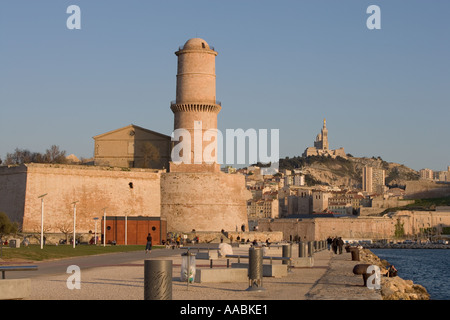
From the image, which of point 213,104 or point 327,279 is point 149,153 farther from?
point 327,279

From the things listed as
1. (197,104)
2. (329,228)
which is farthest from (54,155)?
(329,228)

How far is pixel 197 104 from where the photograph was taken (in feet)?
164

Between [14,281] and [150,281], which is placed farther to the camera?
[14,281]

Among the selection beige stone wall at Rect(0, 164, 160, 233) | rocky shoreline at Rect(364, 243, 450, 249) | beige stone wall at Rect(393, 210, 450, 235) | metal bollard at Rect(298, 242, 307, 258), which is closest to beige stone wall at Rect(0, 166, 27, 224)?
beige stone wall at Rect(0, 164, 160, 233)

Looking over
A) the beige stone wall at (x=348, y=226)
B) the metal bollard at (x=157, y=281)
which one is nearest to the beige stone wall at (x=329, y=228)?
the beige stone wall at (x=348, y=226)

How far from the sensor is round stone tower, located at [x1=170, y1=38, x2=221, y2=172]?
164 feet

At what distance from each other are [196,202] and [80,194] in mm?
8080

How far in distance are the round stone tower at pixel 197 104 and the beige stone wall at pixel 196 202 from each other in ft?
3.89

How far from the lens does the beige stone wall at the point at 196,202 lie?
162ft

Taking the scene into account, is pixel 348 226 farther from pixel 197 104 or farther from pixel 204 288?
pixel 204 288

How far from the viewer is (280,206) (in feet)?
424
